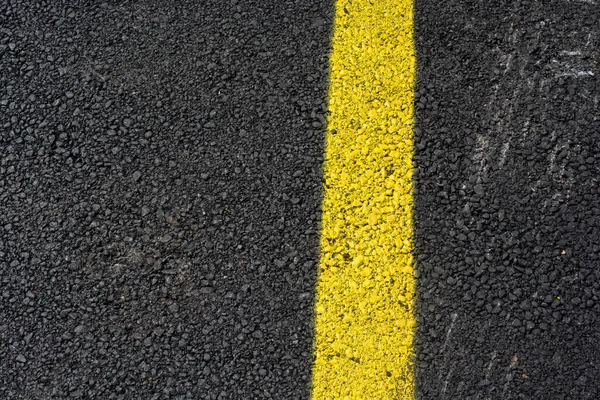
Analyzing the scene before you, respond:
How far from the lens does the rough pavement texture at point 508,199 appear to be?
1871 mm

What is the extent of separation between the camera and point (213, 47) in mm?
2379

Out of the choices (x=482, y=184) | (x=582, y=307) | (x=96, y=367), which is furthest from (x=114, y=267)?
(x=582, y=307)

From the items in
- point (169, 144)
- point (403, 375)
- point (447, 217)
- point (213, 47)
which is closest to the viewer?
point (403, 375)

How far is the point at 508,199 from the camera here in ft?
6.77

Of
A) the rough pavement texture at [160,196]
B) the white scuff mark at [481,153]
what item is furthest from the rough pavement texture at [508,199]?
the rough pavement texture at [160,196]

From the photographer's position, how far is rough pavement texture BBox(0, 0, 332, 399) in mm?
1944

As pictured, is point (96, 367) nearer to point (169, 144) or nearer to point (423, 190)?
point (169, 144)

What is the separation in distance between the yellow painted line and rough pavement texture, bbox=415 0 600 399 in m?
0.05

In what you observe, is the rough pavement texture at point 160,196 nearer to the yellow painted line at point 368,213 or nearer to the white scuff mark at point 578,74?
the yellow painted line at point 368,213

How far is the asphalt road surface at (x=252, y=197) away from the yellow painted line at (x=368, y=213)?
0.04 m

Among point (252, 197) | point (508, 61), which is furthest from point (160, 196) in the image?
point (508, 61)

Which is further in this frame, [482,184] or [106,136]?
[106,136]

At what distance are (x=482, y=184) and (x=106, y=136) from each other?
1245 millimetres

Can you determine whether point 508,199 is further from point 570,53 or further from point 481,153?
point 570,53
